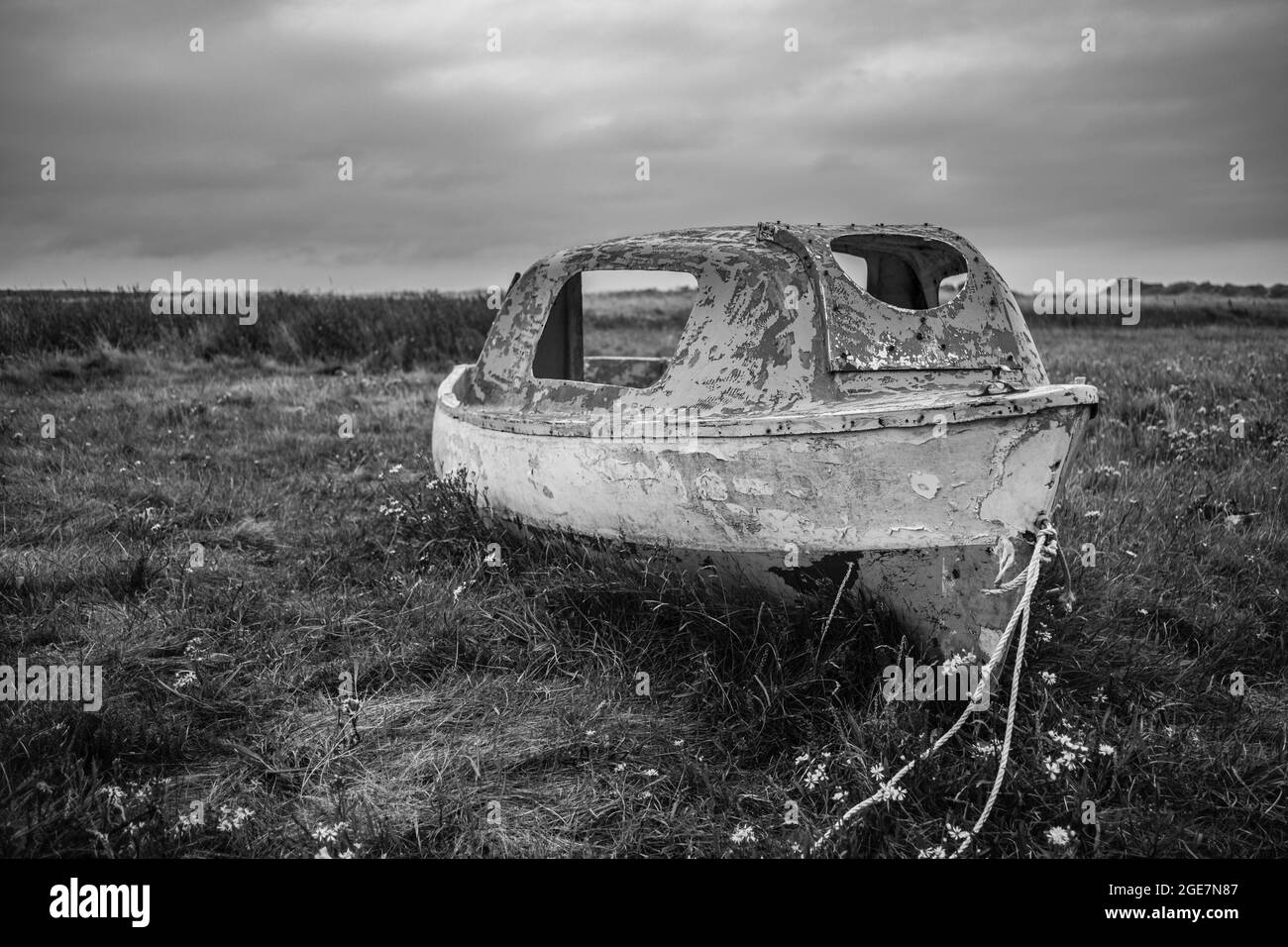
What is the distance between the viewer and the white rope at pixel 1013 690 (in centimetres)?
271

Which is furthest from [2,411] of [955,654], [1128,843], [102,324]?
[1128,843]

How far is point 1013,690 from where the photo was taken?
2.98 metres

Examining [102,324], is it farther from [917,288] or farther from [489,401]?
[917,288]

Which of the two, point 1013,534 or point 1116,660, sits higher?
point 1013,534

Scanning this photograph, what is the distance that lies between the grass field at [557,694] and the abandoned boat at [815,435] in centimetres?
28

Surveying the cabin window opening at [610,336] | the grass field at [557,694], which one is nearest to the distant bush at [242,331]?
the cabin window opening at [610,336]

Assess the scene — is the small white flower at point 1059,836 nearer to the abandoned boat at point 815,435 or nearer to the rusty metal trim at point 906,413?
the abandoned boat at point 815,435

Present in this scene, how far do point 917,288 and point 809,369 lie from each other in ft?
5.47

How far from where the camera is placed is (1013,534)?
317 centimetres

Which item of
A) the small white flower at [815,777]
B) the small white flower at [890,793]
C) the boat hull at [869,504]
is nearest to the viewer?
the small white flower at [890,793]

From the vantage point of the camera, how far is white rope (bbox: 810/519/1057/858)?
8.91ft

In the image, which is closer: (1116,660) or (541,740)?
(541,740)

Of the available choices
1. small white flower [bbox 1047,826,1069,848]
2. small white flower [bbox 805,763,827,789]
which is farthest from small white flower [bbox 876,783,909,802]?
small white flower [bbox 1047,826,1069,848]
